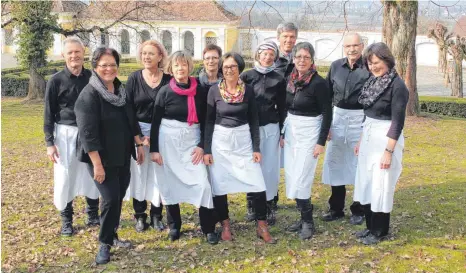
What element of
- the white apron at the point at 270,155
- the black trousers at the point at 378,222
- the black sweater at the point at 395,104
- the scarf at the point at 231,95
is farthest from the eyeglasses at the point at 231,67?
the black trousers at the point at 378,222

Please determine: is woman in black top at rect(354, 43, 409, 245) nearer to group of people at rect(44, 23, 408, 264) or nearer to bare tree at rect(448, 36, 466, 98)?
group of people at rect(44, 23, 408, 264)

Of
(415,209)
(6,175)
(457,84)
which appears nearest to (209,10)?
(457,84)

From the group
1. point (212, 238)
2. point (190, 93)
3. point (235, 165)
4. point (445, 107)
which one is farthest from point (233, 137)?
point (445, 107)

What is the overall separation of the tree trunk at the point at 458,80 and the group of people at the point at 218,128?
1945 cm

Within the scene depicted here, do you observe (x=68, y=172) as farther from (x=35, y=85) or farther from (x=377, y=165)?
(x=35, y=85)

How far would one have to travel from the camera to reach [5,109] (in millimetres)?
19031

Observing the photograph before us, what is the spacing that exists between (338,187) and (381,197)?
97 centimetres

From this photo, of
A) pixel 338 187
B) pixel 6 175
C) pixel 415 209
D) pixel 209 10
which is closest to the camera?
pixel 338 187

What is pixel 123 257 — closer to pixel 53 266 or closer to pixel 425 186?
pixel 53 266

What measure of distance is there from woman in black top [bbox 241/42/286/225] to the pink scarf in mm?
650

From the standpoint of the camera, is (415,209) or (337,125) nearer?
(337,125)

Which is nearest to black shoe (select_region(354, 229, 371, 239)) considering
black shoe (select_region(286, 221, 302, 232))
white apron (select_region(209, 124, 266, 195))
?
black shoe (select_region(286, 221, 302, 232))

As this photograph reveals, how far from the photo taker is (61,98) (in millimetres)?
5324

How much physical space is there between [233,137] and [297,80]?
0.84 meters
